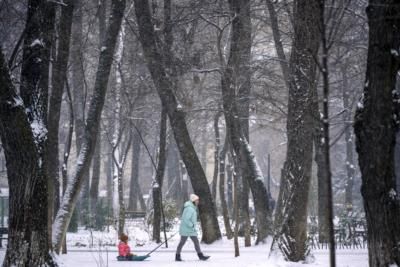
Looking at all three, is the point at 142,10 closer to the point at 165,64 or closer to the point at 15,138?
the point at 165,64

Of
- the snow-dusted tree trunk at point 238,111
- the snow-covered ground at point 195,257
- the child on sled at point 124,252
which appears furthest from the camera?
the snow-dusted tree trunk at point 238,111

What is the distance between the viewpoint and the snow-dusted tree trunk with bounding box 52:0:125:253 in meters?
14.8

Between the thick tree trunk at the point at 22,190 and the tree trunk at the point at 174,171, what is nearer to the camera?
the thick tree trunk at the point at 22,190

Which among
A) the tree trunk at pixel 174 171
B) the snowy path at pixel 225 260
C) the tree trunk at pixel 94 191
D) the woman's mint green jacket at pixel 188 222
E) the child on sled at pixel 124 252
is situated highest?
the tree trunk at pixel 174 171

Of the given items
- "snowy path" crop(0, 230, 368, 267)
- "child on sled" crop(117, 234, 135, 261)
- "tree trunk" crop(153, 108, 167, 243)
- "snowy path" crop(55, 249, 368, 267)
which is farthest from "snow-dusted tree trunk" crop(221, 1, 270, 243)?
"child on sled" crop(117, 234, 135, 261)

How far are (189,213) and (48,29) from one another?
19.0ft

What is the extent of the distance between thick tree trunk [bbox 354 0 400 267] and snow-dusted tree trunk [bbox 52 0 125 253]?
813 cm

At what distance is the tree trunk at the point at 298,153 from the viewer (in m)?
12.3

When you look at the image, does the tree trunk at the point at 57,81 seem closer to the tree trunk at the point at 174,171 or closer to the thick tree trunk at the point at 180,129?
the thick tree trunk at the point at 180,129

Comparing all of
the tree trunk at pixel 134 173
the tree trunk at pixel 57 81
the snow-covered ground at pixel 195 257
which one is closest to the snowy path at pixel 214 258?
the snow-covered ground at pixel 195 257

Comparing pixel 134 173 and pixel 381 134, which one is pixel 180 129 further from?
pixel 134 173

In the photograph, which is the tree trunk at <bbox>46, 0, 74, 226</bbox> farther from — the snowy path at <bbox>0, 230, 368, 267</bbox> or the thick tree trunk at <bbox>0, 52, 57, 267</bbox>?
the thick tree trunk at <bbox>0, 52, 57, 267</bbox>

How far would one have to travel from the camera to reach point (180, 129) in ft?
60.6

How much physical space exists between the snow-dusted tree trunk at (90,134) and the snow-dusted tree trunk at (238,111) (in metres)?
3.02
